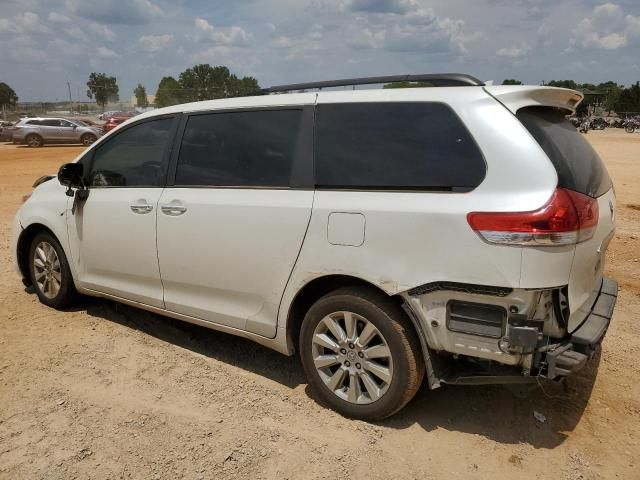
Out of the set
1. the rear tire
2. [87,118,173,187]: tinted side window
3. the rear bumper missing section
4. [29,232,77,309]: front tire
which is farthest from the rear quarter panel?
the rear tire

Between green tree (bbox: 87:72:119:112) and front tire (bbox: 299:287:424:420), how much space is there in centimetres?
7904

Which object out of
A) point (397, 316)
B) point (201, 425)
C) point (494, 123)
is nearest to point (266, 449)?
point (201, 425)

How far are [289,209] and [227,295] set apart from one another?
2.64 feet

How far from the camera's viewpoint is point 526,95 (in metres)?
2.97

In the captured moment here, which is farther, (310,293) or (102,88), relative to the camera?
(102,88)

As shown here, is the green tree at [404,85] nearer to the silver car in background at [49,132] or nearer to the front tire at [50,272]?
the front tire at [50,272]

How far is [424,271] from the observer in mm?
2834

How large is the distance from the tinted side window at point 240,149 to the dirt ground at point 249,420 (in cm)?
138

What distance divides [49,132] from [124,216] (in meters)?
27.4

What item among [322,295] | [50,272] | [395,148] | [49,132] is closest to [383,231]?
[395,148]

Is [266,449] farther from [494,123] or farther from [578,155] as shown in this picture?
[578,155]

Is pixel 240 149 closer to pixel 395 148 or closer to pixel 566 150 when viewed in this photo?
pixel 395 148

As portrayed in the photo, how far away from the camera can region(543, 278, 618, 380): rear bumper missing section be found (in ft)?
8.86

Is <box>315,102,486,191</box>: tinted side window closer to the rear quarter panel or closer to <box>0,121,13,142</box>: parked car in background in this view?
the rear quarter panel
